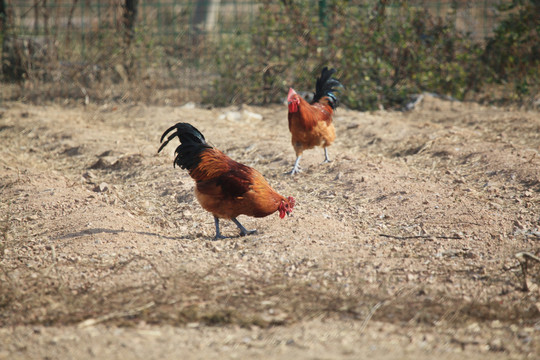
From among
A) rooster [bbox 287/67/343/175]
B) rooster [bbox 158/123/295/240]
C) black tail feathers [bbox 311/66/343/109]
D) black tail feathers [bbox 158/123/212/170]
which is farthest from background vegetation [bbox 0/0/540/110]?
rooster [bbox 158/123/295/240]

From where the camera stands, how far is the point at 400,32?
9609 mm

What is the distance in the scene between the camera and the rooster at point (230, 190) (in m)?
4.21

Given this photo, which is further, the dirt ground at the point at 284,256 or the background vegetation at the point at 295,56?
the background vegetation at the point at 295,56

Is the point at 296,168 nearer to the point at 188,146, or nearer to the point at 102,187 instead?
the point at 188,146

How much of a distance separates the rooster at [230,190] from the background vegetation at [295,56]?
5216 millimetres

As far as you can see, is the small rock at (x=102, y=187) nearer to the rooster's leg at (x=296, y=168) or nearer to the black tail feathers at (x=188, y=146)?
the black tail feathers at (x=188, y=146)

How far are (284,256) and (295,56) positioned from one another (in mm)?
6336

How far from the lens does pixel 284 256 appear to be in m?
4.02

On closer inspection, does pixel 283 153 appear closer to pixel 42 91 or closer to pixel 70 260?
pixel 70 260

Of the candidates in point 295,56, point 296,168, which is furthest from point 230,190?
point 295,56

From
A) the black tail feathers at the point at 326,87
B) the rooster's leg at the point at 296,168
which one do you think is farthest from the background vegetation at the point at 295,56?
the rooster's leg at the point at 296,168

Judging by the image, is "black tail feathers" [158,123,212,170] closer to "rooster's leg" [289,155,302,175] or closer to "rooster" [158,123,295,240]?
"rooster" [158,123,295,240]

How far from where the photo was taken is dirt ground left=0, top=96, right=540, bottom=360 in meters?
2.90

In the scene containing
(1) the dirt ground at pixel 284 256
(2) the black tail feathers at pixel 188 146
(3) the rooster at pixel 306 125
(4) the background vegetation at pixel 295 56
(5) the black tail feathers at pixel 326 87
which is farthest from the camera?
(4) the background vegetation at pixel 295 56
